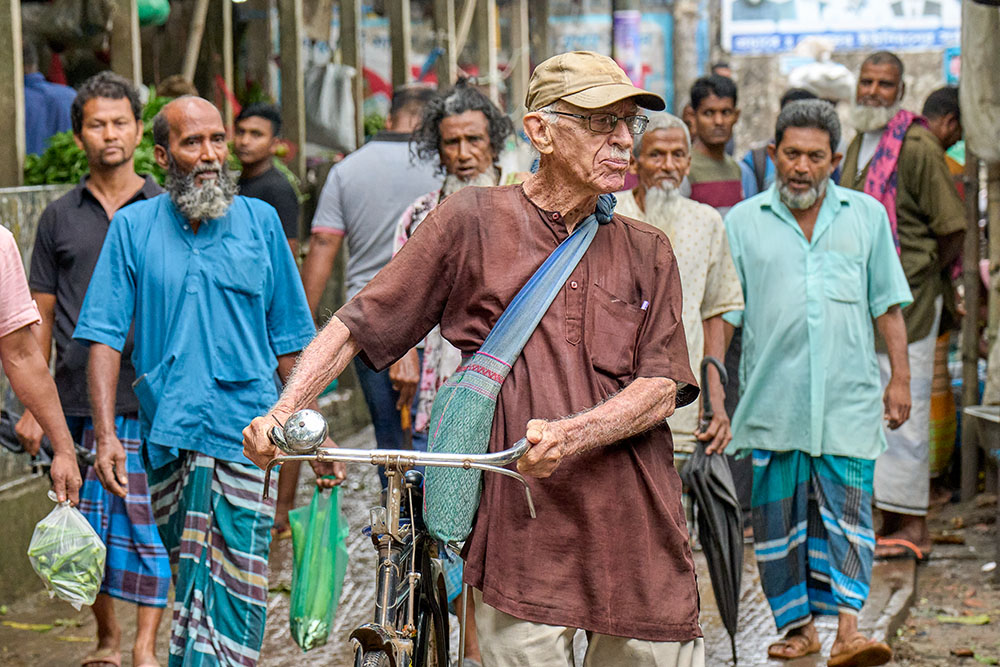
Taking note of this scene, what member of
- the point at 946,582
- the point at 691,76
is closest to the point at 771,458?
the point at 946,582

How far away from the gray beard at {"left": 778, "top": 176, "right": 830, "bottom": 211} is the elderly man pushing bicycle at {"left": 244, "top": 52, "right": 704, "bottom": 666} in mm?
2255

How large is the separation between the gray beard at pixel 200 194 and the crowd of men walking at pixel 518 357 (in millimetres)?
13

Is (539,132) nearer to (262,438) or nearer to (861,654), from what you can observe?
(262,438)

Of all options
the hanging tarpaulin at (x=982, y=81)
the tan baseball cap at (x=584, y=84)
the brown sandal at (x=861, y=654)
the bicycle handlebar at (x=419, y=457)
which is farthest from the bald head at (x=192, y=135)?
the hanging tarpaulin at (x=982, y=81)

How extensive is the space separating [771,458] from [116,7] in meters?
4.39

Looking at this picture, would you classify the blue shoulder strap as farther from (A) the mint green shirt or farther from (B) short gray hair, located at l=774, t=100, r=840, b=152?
(B) short gray hair, located at l=774, t=100, r=840, b=152

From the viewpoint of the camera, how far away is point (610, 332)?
343 cm

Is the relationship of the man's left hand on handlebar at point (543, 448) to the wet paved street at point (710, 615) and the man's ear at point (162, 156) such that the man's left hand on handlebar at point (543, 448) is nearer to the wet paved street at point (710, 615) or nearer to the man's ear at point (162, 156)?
the man's ear at point (162, 156)

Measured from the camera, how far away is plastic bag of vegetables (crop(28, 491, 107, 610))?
15.5ft

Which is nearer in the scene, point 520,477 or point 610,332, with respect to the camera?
point 520,477

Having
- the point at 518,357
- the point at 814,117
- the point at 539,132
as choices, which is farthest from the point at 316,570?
the point at 814,117

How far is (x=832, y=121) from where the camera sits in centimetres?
567

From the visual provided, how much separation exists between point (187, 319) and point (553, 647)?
195 cm

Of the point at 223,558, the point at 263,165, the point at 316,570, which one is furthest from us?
the point at 263,165
